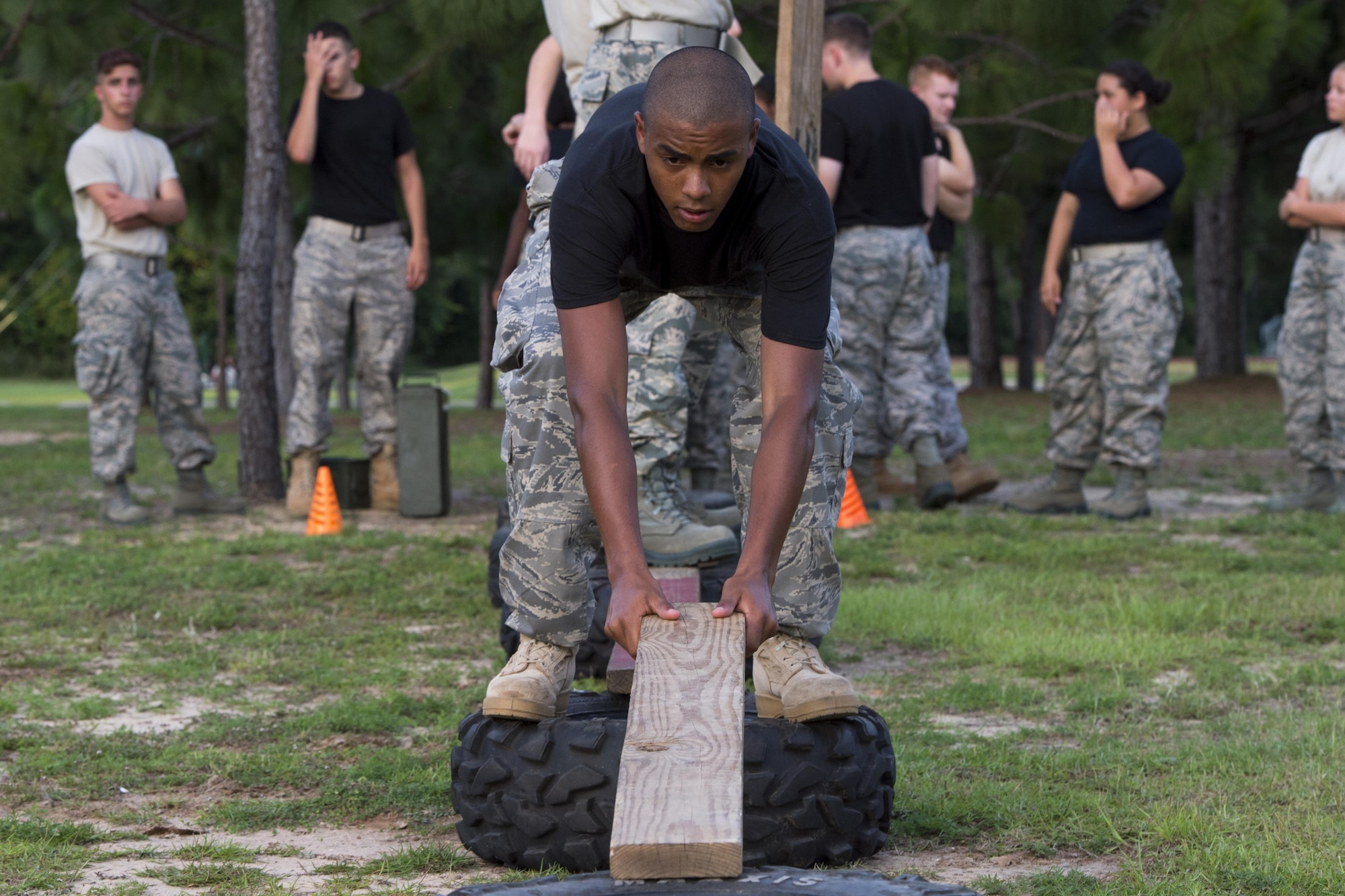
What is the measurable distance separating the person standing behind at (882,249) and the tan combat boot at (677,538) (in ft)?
9.89

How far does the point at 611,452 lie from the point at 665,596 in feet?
1.45

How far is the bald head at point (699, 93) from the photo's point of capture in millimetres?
2592

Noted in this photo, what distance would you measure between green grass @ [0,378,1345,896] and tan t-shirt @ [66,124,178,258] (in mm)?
1456

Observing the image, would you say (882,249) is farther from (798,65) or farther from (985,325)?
(985,325)

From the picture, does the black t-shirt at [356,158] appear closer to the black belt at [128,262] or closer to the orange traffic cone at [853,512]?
the black belt at [128,262]

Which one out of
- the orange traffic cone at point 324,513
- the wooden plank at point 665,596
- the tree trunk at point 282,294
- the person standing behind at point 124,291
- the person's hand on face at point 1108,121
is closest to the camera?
the wooden plank at point 665,596

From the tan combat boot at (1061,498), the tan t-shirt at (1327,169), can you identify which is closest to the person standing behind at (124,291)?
the tan combat boot at (1061,498)

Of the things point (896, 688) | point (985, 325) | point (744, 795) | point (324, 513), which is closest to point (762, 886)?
point (744, 795)

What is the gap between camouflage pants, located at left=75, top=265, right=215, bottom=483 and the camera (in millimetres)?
7340

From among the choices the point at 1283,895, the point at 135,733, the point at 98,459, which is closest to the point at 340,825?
the point at 135,733

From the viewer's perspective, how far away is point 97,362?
7.31 meters

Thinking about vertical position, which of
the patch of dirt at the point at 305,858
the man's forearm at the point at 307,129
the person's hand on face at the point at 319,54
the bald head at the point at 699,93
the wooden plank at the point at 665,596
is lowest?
the patch of dirt at the point at 305,858

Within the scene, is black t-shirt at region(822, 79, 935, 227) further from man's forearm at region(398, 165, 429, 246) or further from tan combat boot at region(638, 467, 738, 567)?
tan combat boot at region(638, 467, 738, 567)

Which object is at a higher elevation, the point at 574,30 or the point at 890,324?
the point at 574,30
